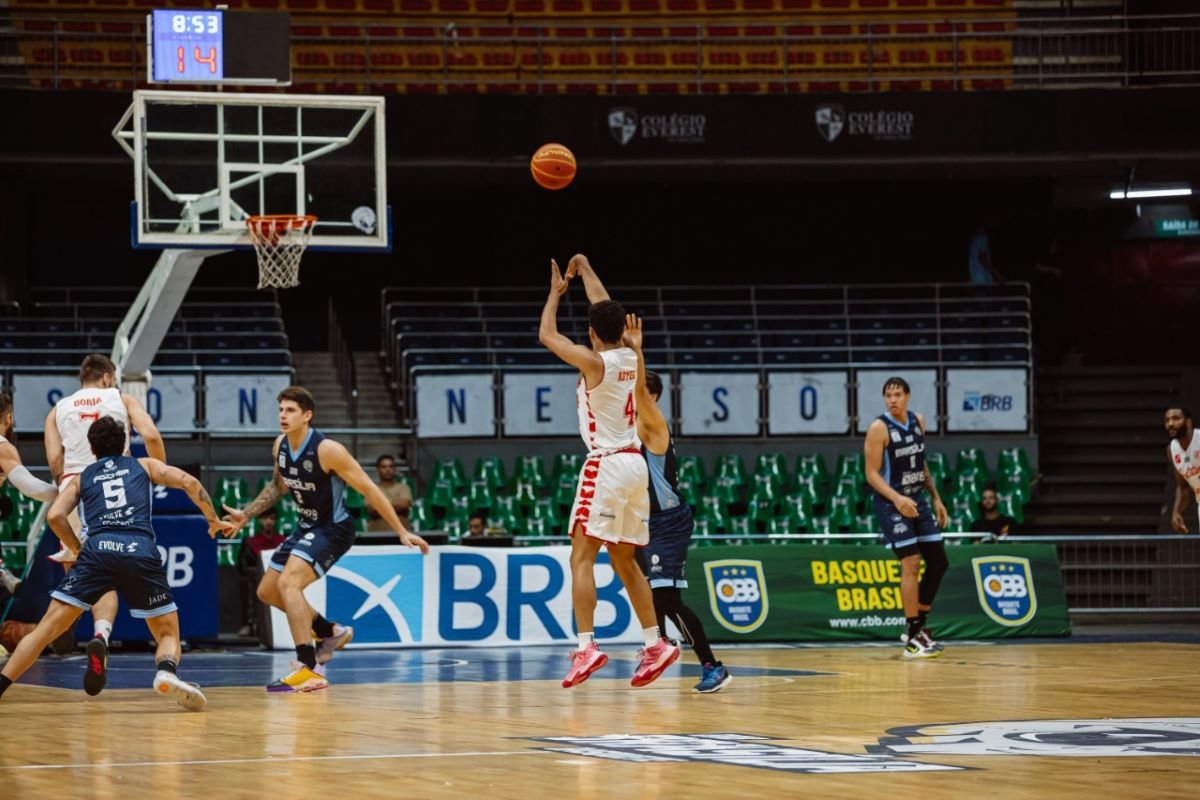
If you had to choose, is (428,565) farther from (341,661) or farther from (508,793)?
(508,793)

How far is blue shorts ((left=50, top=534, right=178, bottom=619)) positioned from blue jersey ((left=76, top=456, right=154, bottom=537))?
0.06m

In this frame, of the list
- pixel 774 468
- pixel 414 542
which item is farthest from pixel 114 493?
pixel 774 468

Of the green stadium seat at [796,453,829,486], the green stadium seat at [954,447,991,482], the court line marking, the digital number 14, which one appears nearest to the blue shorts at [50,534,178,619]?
the court line marking

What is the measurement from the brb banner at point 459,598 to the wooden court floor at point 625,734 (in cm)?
270

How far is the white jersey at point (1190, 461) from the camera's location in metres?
17.9

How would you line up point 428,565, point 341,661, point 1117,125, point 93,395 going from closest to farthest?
point 93,395 → point 341,661 → point 428,565 → point 1117,125

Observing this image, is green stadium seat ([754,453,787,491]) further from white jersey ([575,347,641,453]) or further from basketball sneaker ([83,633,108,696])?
basketball sneaker ([83,633,108,696])

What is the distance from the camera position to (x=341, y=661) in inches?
563

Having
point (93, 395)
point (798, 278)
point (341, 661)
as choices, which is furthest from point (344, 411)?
point (93, 395)

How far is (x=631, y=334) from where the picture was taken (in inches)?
414

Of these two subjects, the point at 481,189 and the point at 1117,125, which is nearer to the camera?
the point at 1117,125

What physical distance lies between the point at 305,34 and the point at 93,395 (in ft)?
53.9

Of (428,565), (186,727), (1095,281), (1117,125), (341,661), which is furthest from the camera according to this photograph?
(1095,281)

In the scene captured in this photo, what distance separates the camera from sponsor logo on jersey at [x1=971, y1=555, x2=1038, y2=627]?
17.2m
